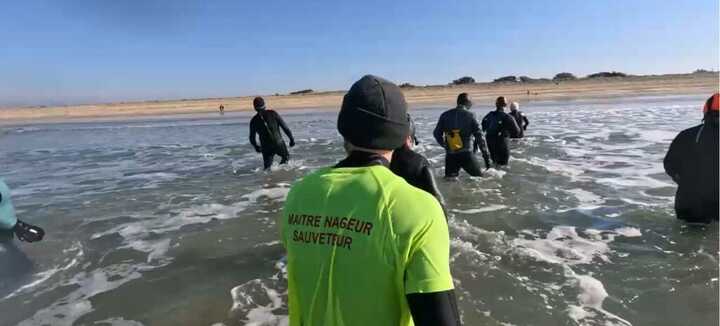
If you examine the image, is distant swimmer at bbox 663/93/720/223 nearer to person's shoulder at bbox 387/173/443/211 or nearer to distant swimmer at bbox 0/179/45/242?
person's shoulder at bbox 387/173/443/211

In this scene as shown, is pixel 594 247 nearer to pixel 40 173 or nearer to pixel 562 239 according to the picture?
pixel 562 239

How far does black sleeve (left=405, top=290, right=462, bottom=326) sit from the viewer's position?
56.7 inches

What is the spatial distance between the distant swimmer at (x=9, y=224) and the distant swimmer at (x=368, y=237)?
4.55 m

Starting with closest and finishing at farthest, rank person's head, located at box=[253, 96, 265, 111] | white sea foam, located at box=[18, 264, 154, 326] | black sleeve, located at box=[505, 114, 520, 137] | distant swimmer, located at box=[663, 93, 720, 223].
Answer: white sea foam, located at box=[18, 264, 154, 326] < distant swimmer, located at box=[663, 93, 720, 223] < black sleeve, located at box=[505, 114, 520, 137] < person's head, located at box=[253, 96, 265, 111]

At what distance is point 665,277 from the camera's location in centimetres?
508

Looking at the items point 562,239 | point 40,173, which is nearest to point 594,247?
point 562,239

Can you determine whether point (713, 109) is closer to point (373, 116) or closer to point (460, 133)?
point (460, 133)

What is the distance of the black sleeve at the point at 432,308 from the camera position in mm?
1439

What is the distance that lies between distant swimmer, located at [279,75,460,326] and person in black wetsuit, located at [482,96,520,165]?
31.2 ft

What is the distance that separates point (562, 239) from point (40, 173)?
1385 cm

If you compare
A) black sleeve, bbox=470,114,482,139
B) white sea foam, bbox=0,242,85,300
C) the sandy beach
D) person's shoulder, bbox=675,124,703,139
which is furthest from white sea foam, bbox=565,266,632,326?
the sandy beach

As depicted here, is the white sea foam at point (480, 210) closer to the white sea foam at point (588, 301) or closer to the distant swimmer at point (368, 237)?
the white sea foam at point (588, 301)

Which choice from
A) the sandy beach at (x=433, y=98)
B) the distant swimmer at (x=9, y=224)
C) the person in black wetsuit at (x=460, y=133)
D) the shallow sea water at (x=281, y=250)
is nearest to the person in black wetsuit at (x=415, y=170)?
the shallow sea water at (x=281, y=250)

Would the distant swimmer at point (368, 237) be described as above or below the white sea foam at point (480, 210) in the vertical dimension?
above
